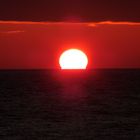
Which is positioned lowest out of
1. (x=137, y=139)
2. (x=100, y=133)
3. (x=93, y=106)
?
(x=137, y=139)

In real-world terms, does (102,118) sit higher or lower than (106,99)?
lower

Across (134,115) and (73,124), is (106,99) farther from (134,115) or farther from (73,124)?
(73,124)

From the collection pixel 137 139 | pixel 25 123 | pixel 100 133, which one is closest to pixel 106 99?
pixel 25 123

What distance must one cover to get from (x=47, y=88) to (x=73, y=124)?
51.5 m

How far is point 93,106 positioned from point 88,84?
34062 millimetres

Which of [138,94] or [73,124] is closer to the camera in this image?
[73,124]

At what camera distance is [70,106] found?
8006 centimetres

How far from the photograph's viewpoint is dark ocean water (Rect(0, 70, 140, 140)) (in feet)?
159

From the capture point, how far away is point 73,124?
185 ft

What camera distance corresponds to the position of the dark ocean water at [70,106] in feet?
159

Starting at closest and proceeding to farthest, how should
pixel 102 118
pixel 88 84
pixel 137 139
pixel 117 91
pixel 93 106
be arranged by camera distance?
pixel 137 139, pixel 102 118, pixel 93 106, pixel 117 91, pixel 88 84

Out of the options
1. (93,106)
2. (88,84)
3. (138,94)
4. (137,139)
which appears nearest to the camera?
(137,139)

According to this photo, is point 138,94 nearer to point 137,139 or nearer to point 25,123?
point 25,123

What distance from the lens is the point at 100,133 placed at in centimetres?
4831
